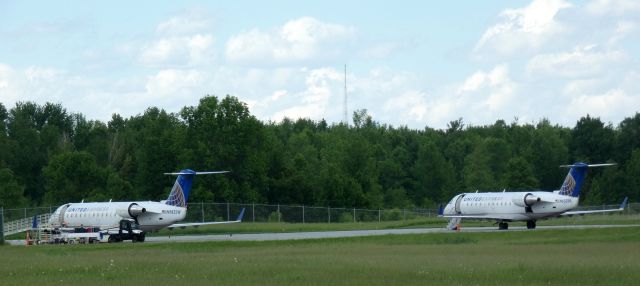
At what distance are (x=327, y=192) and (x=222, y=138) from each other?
43.2 feet

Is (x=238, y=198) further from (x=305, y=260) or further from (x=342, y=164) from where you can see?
(x=305, y=260)

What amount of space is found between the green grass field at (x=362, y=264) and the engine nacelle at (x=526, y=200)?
20117 mm

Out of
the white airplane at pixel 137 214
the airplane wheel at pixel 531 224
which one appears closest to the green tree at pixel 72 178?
the white airplane at pixel 137 214

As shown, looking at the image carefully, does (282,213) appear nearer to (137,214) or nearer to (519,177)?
(137,214)

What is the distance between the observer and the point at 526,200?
245 ft

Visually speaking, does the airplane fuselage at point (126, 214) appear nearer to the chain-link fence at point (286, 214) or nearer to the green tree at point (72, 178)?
the chain-link fence at point (286, 214)

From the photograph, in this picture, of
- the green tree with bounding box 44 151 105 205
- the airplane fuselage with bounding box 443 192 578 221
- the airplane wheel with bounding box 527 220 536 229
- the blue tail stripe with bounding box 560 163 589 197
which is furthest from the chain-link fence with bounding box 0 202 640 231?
the airplane wheel with bounding box 527 220 536 229

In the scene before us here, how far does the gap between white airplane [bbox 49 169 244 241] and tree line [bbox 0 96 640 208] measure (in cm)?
3687

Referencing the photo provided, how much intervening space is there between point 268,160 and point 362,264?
94.7 m

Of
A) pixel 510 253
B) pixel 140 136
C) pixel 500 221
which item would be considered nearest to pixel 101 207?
pixel 500 221

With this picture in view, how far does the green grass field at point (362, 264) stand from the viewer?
99.4ft

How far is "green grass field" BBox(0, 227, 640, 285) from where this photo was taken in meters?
30.3

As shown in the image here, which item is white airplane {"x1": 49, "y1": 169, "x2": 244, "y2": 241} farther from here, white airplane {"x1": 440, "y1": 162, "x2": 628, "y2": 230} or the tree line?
the tree line

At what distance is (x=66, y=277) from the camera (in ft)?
109
